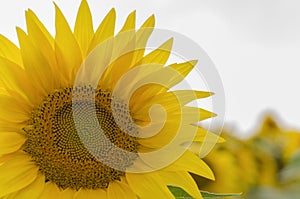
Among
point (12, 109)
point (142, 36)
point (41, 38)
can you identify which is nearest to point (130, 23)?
point (142, 36)

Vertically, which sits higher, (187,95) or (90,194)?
(187,95)

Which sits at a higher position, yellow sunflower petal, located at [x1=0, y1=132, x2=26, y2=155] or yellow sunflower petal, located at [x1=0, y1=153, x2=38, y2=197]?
yellow sunflower petal, located at [x1=0, y1=132, x2=26, y2=155]

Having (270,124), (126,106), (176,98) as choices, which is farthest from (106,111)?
(270,124)

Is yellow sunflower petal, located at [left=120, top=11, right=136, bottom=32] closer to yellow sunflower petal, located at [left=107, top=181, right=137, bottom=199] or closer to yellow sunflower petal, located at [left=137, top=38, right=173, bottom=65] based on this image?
yellow sunflower petal, located at [left=137, top=38, right=173, bottom=65]

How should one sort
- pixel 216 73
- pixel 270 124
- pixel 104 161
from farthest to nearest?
1. pixel 270 124
2. pixel 104 161
3. pixel 216 73

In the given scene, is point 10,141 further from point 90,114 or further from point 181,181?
point 181,181

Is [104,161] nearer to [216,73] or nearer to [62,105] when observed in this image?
[62,105]

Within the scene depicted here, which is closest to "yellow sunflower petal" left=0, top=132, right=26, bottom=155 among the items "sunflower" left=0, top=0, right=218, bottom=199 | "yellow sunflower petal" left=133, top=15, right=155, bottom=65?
"sunflower" left=0, top=0, right=218, bottom=199
